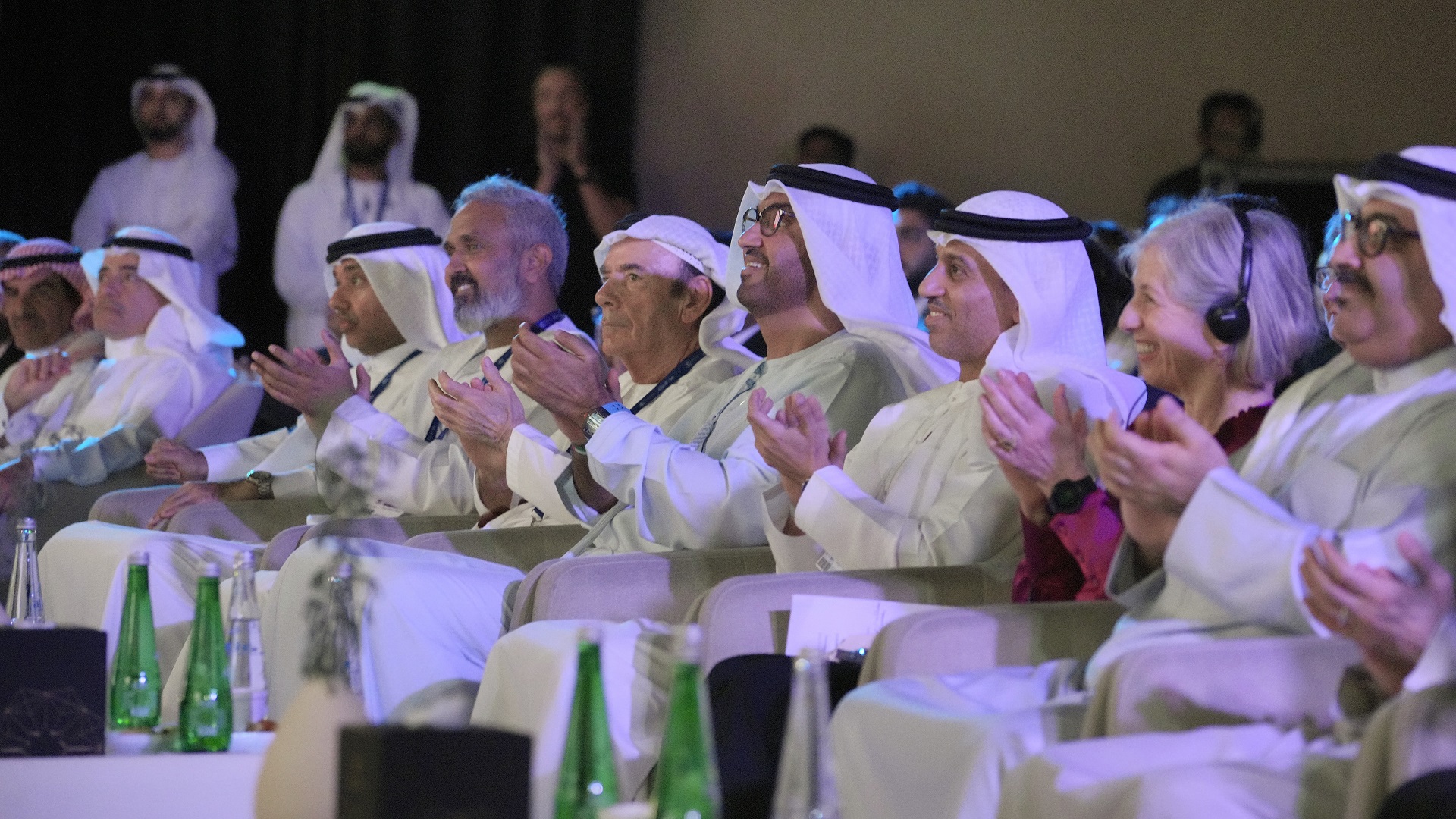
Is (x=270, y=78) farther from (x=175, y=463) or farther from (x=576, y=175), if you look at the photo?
(x=175, y=463)

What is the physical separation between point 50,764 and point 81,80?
6728mm

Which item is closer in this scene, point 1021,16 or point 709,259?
point 709,259

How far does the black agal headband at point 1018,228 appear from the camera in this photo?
3.23 m

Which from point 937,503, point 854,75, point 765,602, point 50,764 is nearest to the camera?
point 50,764

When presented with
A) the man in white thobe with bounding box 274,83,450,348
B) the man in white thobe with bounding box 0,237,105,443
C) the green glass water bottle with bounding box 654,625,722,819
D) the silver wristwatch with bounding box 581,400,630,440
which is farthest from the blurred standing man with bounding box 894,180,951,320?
the green glass water bottle with bounding box 654,625,722,819

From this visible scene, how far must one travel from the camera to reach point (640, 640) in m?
2.89

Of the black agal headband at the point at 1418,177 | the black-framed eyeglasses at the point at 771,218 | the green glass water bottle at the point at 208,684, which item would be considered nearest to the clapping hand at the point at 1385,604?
the black agal headband at the point at 1418,177

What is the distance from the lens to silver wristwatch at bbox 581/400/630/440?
137 inches

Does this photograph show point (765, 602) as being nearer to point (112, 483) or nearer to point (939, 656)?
point (939, 656)

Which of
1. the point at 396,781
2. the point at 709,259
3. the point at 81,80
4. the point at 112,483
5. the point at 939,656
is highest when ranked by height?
the point at 81,80

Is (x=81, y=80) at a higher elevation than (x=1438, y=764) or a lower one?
higher

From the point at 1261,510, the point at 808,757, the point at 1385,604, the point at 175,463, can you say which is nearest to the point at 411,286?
the point at 175,463

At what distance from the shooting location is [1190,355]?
2.80 metres

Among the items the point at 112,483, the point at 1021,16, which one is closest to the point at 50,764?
the point at 112,483
